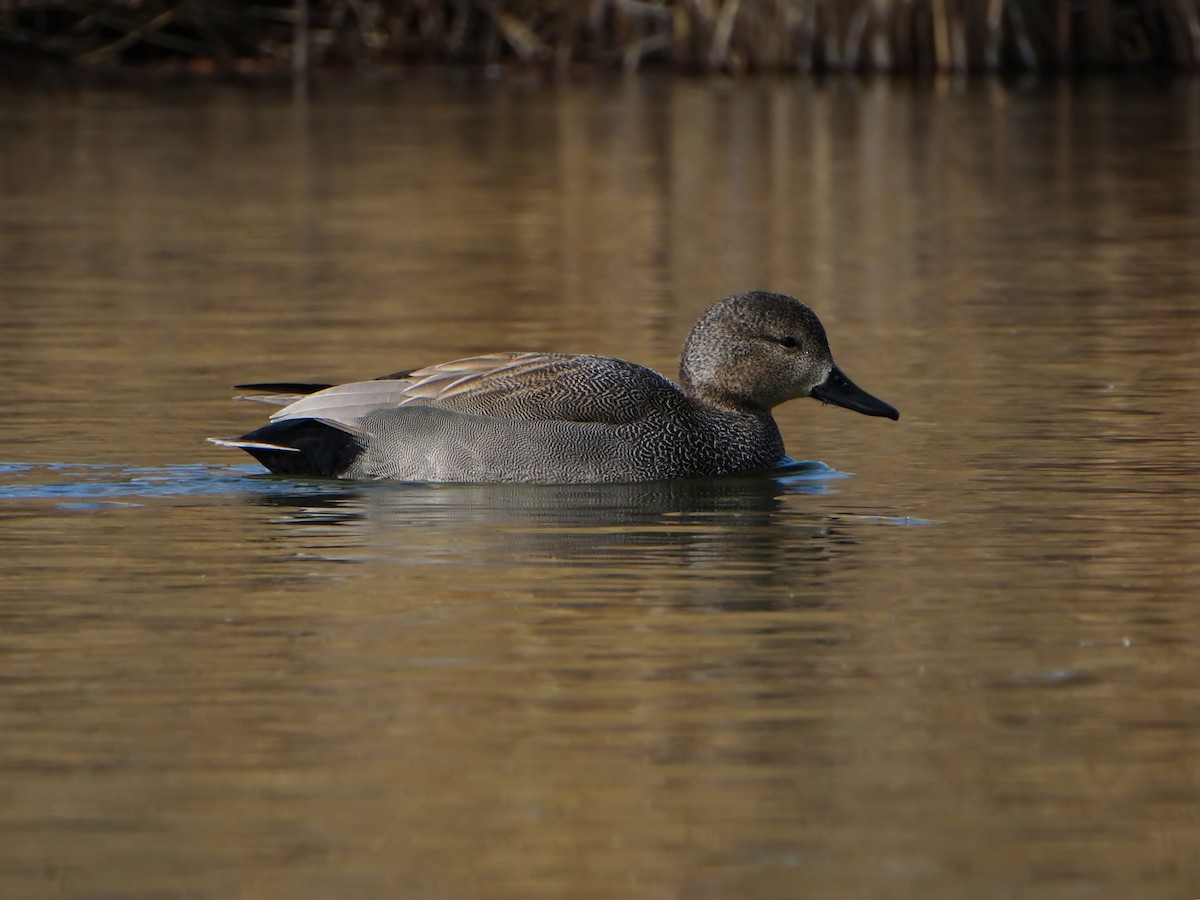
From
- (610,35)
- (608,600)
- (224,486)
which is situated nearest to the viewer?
(608,600)

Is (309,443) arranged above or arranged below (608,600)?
above

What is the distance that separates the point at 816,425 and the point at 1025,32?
18892 mm

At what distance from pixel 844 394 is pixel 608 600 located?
9.25 ft

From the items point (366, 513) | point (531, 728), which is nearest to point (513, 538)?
point (366, 513)

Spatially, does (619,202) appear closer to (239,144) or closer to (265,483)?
(239,144)

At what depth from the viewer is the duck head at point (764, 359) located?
9406 millimetres

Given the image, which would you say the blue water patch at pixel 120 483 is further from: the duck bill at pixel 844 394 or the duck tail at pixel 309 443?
the duck bill at pixel 844 394

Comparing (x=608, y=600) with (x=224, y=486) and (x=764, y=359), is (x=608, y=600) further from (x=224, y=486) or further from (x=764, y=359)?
(x=764, y=359)

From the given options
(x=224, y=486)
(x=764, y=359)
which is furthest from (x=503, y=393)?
(x=764, y=359)

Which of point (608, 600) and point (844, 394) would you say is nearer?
point (608, 600)

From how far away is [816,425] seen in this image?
10617 millimetres

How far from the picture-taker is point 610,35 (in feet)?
99.9

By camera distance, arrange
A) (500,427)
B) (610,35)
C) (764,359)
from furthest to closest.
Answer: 1. (610,35)
2. (764,359)
3. (500,427)

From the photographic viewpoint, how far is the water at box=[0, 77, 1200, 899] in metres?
4.83
